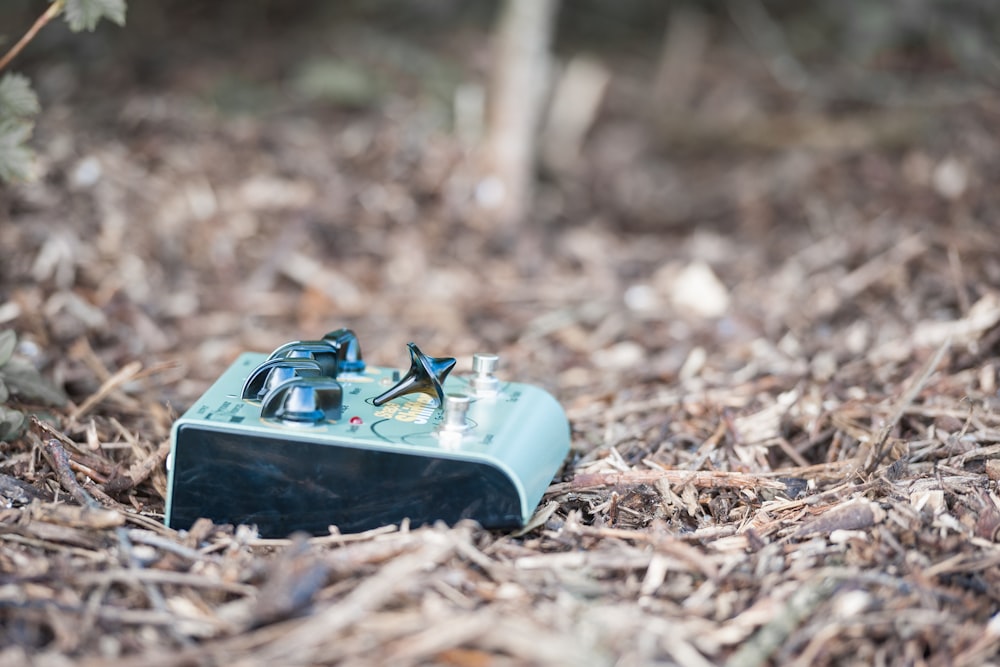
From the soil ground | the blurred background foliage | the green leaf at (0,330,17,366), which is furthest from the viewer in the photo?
the blurred background foliage

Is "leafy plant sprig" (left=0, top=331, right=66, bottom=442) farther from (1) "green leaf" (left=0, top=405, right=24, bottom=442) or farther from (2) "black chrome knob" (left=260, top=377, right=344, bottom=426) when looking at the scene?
(2) "black chrome knob" (left=260, top=377, right=344, bottom=426)

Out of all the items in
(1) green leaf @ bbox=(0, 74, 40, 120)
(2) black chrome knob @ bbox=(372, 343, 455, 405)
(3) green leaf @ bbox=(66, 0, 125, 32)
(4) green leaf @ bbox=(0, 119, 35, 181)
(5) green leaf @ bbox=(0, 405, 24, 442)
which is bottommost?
(5) green leaf @ bbox=(0, 405, 24, 442)

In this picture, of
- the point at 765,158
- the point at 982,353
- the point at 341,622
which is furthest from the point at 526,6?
the point at 341,622

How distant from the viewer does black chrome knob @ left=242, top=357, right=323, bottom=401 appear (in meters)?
1.69

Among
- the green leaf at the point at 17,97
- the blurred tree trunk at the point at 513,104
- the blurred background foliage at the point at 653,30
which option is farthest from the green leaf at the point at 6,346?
the blurred tree trunk at the point at 513,104

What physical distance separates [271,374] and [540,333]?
56.2 inches

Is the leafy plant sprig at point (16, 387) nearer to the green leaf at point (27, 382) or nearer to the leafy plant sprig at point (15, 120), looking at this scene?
the green leaf at point (27, 382)

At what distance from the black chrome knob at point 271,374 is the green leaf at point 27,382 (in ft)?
1.78

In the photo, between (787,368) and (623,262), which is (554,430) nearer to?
(787,368)

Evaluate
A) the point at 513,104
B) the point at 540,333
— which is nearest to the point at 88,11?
the point at 540,333

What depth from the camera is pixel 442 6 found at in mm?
5621

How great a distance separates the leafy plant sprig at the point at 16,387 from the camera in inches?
71.5

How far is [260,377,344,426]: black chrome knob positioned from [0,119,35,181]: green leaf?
0.77 meters

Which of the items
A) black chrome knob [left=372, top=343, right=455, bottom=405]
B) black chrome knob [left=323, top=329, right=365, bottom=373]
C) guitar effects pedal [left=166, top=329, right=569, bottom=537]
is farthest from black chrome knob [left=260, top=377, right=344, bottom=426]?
black chrome knob [left=323, top=329, right=365, bottom=373]
